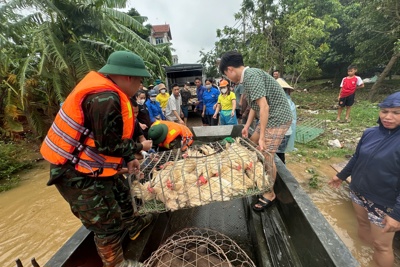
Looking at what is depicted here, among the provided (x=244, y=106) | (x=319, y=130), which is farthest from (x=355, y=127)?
(x=244, y=106)

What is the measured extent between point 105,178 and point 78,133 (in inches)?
15.6

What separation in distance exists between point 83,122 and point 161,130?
5.05 ft

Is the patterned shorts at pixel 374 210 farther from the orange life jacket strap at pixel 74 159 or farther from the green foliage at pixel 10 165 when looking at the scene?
the green foliage at pixel 10 165

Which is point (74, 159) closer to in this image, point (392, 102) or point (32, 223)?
point (392, 102)

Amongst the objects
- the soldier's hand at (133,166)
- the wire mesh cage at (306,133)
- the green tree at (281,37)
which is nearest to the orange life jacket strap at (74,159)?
the soldier's hand at (133,166)

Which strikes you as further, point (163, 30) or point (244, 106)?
point (163, 30)

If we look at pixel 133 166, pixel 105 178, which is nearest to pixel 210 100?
pixel 133 166

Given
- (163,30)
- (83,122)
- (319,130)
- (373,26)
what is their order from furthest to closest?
(163,30) → (373,26) → (319,130) → (83,122)

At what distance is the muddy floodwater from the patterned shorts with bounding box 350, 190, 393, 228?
2.60 ft

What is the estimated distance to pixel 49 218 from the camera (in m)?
3.72

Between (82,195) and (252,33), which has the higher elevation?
(252,33)

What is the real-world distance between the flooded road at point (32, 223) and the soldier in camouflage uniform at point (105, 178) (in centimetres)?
209

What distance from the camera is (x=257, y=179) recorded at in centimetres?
172

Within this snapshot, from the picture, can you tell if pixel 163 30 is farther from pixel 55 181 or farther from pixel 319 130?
pixel 55 181
